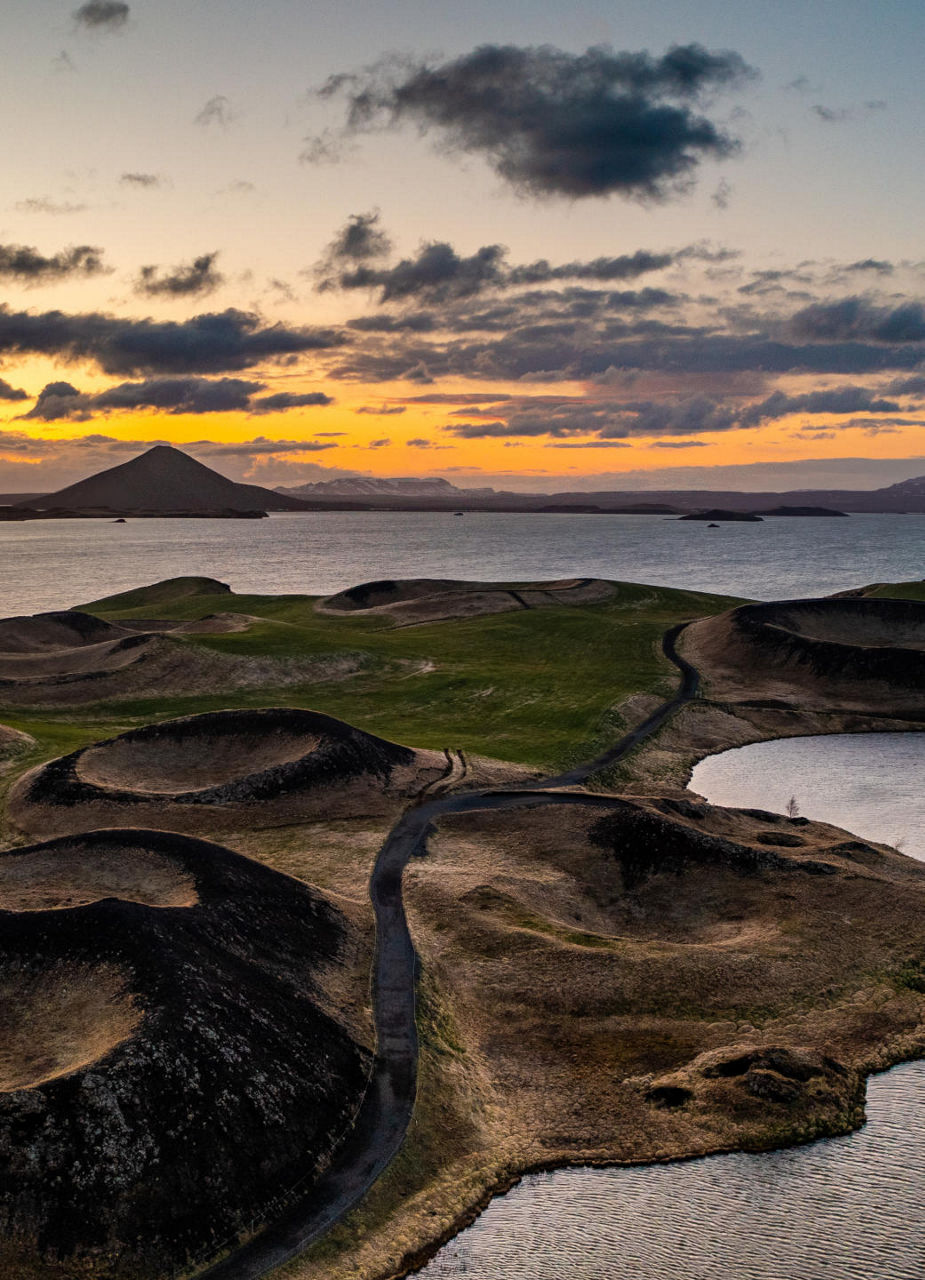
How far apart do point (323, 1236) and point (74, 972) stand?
10533mm

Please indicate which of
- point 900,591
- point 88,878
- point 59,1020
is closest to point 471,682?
point 88,878

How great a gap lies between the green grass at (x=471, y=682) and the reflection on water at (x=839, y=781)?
28.3 ft

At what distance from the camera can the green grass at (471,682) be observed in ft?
198

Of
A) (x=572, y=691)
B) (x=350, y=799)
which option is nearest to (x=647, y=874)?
(x=350, y=799)

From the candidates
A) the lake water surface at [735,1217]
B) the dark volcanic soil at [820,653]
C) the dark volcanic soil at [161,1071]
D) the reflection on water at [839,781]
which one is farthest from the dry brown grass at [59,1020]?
the dark volcanic soil at [820,653]

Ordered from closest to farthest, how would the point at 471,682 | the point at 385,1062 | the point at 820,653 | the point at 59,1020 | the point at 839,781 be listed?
the point at 59,1020 < the point at 385,1062 < the point at 839,781 < the point at 471,682 < the point at 820,653

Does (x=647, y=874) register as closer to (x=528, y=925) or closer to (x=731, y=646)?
(x=528, y=925)

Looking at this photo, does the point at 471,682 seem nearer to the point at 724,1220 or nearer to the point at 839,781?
the point at 839,781

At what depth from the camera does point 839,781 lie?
54.8 meters

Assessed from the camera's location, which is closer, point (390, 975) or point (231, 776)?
point (390, 975)

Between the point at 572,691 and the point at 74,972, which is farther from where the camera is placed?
the point at 572,691

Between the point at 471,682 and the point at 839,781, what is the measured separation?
28.8 m

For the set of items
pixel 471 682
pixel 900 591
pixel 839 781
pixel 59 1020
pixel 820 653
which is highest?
pixel 900 591

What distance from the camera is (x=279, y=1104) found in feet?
74.3
